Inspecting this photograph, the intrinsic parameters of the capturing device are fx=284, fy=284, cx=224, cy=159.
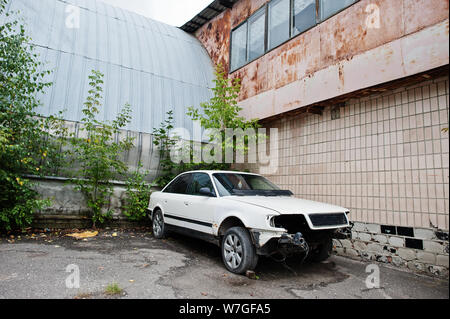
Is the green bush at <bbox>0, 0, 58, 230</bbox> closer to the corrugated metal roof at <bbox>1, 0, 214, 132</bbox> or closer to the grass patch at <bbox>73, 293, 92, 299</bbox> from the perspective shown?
the corrugated metal roof at <bbox>1, 0, 214, 132</bbox>

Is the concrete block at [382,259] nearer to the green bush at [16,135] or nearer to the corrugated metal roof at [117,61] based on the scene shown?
the corrugated metal roof at [117,61]

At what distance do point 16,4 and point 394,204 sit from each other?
434 inches

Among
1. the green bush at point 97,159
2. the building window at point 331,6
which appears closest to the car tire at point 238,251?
the green bush at point 97,159

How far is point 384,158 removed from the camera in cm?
509

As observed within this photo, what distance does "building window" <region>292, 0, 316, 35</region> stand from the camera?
6.63m

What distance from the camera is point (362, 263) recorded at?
5.03 meters

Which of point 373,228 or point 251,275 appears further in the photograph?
point 373,228

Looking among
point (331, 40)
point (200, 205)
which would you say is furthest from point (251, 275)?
point (331, 40)

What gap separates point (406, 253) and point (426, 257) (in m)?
0.28

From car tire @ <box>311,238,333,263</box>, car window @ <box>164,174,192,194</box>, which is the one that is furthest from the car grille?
car window @ <box>164,174,192,194</box>

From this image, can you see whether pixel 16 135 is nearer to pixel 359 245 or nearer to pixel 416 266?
pixel 359 245

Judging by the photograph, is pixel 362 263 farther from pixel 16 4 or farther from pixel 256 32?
pixel 16 4

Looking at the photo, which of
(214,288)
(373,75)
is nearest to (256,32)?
(373,75)

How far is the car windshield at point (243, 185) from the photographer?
188 inches
